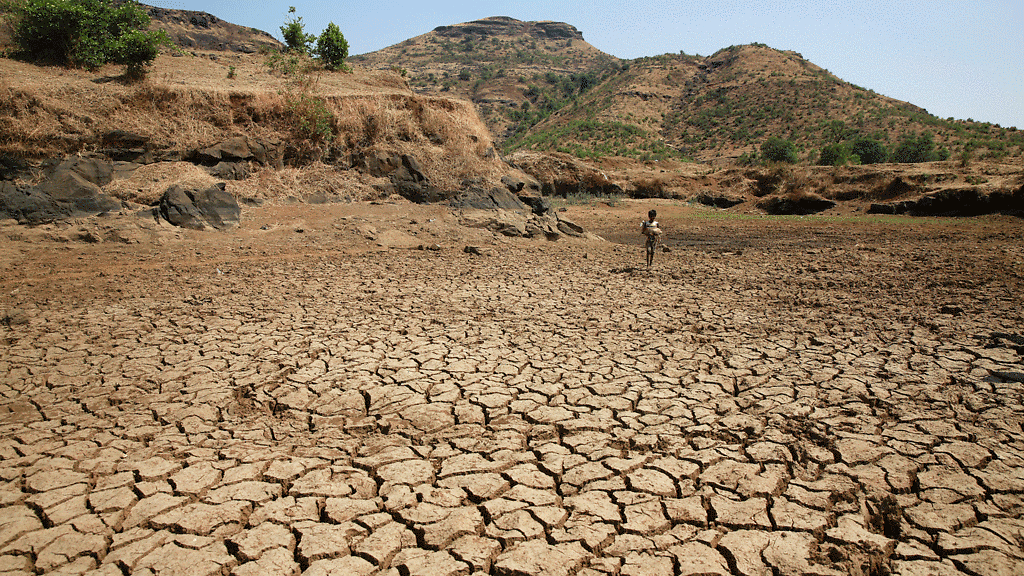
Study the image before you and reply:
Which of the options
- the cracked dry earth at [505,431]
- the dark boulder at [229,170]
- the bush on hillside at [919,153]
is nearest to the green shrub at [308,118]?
the dark boulder at [229,170]

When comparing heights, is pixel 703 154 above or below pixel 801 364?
above

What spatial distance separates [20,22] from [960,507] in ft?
55.2

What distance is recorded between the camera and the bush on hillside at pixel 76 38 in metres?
11.2

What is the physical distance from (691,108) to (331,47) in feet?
124

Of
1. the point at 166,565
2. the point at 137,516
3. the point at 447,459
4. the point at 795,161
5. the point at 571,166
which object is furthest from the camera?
the point at 795,161

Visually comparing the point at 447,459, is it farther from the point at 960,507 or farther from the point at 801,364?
the point at 801,364

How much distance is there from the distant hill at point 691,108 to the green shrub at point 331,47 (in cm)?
1732

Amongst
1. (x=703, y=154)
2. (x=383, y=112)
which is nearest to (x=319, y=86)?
(x=383, y=112)

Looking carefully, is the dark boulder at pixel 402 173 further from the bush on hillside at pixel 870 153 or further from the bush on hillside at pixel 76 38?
A: the bush on hillside at pixel 870 153

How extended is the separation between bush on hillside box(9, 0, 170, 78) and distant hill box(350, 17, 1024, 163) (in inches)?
893

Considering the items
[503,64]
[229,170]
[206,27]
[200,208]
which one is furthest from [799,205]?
[503,64]

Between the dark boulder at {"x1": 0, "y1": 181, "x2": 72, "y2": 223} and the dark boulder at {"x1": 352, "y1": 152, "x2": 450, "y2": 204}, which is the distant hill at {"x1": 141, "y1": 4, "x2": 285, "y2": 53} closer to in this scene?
the dark boulder at {"x1": 352, "y1": 152, "x2": 450, "y2": 204}

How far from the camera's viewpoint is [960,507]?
2609mm

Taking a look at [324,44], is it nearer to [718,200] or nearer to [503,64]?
[718,200]
